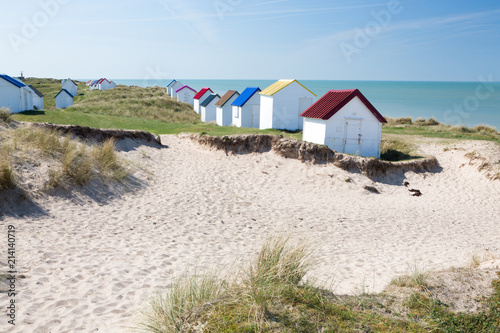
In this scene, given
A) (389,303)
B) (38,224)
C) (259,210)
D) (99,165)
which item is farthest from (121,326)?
(99,165)

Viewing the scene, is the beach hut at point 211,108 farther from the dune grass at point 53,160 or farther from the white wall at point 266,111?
the dune grass at point 53,160

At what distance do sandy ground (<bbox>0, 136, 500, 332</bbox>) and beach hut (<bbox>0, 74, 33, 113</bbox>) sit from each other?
62.4 ft

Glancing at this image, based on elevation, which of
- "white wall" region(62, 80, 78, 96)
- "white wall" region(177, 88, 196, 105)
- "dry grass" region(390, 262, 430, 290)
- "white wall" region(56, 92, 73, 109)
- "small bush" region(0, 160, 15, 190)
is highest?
"white wall" region(62, 80, 78, 96)

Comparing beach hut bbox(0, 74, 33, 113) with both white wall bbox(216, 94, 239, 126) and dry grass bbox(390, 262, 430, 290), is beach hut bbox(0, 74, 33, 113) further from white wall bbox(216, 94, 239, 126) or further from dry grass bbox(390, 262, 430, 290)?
dry grass bbox(390, 262, 430, 290)

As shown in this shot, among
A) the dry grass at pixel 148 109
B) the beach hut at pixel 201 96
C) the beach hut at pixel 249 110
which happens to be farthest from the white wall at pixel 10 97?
the beach hut at pixel 201 96

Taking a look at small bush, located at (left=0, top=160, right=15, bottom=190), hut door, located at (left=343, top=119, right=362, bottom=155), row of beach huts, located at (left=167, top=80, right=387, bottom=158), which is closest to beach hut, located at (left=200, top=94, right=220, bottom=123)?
row of beach huts, located at (left=167, top=80, right=387, bottom=158)

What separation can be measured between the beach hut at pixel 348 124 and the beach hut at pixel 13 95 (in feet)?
84.8

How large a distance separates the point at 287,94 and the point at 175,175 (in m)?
13.8

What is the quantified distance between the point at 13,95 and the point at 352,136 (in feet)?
94.7

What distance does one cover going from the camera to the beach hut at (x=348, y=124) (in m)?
19.7

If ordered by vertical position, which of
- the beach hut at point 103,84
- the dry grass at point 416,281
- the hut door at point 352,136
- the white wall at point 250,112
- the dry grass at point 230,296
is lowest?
the dry grass at point 416,281

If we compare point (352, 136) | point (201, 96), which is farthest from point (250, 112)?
point (201, 96)

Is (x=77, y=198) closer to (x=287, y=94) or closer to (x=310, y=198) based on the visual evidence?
(x=310, y=198)

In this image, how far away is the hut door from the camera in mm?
20062
